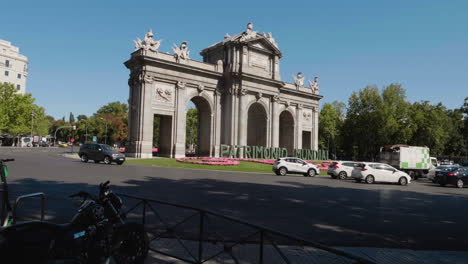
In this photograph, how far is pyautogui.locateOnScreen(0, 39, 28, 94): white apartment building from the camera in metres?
84.7

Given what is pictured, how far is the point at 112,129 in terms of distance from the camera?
89875mm

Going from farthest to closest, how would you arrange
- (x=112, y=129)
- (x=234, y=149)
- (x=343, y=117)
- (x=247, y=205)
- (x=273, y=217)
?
(x=112, y=129)
(x=343, y=117)
(x=234, y=149)
(x=247, y=205)
(x=273, y=217)

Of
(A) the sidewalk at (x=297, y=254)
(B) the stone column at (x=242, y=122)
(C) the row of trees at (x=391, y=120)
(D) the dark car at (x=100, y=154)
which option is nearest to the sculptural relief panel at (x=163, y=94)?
(B) the stone column at (x=242, y=122)

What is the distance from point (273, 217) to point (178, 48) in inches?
1306

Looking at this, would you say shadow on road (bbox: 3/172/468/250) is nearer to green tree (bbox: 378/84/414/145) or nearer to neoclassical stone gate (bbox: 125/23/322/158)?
neoclassical stone gate (bbox: 125/23/322/158)

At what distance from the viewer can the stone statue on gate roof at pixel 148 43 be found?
3519cm

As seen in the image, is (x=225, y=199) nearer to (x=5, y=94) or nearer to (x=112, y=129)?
(x=5, y=94)

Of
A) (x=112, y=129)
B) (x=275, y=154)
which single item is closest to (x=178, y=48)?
(x=275, y=154)

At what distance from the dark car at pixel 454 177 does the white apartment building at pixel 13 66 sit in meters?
97.5

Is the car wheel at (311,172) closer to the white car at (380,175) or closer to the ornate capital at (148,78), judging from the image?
the white car at (380,175)

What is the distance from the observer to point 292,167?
25250 millimetres

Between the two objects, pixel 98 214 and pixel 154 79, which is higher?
pixel 154 79

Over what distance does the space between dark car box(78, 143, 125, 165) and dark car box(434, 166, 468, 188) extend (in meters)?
25.3

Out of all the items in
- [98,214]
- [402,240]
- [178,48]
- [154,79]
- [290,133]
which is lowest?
[402,240]
